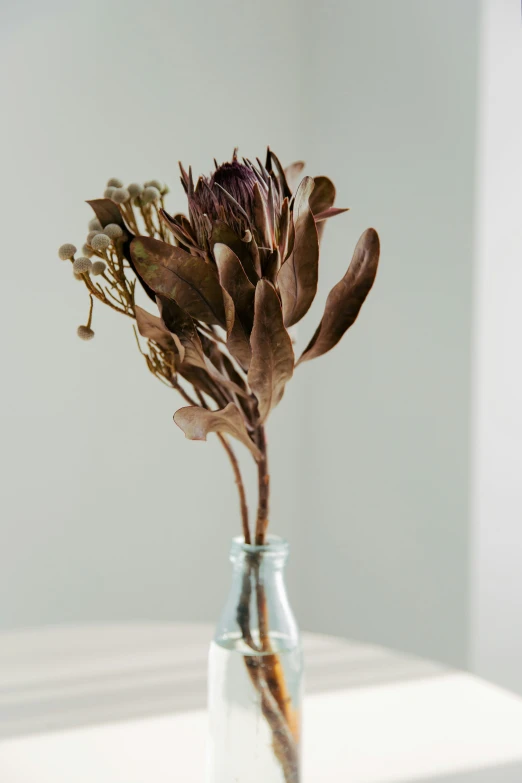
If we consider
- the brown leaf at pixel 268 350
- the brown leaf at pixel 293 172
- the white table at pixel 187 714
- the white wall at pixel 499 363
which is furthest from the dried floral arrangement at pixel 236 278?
the white wall at pixel 499 363

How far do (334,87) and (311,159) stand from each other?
0.21 m

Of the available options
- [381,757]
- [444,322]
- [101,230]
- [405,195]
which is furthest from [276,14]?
[381,757]

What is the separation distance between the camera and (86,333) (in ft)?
2.05

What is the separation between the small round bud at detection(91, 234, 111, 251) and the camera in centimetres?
59

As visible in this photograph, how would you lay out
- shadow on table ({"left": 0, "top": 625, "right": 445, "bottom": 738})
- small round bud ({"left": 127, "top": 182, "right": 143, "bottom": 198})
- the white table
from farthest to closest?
shadow on table ({"left": 0, "top": 625, "right": 445, "bottom": 738}) < the white table < small round bud ({"left": 127, "top": 182, "right": 143, "bottom": 198})

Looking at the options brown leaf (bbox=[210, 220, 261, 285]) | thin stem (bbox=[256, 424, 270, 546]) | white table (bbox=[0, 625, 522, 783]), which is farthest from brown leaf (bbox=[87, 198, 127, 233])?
white table (bbox=[0, 625, 522, 783])

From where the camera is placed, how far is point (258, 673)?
1.94 feet

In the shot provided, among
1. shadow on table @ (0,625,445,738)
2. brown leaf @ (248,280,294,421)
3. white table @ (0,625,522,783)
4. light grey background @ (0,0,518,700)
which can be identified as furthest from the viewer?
light grey background @ (0,0,518,700)

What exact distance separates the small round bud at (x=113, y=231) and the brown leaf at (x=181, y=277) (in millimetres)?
35

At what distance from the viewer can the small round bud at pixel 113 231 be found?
1.98 ft

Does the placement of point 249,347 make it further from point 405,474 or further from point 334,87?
point 334,87

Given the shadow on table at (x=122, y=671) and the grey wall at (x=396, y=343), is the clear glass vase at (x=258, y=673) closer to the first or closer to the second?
the shadow on table at (x=122, y=671)

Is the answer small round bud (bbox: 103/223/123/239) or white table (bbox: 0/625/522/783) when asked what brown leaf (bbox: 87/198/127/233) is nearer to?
small round bud (bbox: 103/223/123/239)

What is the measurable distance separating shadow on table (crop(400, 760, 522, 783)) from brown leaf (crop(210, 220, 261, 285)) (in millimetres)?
483
